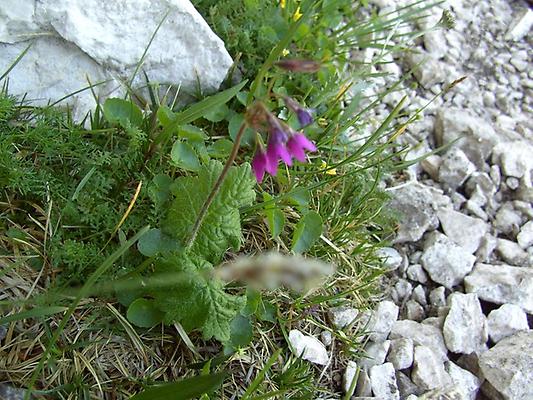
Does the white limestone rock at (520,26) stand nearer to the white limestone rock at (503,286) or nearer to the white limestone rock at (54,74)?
the white limestone rock at (503,286)

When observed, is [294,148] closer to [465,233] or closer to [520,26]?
[465,233]

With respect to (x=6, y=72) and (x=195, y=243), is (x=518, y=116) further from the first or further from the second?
(x=6, y=72)

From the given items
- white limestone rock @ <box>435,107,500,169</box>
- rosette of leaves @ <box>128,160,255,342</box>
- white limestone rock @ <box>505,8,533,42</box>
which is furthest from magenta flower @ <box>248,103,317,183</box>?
white limestone rock @ <box>505,8,533,42</box>

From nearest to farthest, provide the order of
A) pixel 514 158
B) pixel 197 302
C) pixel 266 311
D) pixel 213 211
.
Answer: pixel 197 302, pixel 213 211, pixel 266 311, pixel 514 158

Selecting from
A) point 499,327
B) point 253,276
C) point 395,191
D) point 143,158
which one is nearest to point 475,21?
point 395,191

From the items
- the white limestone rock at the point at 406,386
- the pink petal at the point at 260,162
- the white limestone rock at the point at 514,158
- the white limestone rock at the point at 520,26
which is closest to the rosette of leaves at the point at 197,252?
the pink petal at the point at 260,162

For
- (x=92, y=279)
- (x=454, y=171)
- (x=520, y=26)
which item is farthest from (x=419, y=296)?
(x=520, y=26)
